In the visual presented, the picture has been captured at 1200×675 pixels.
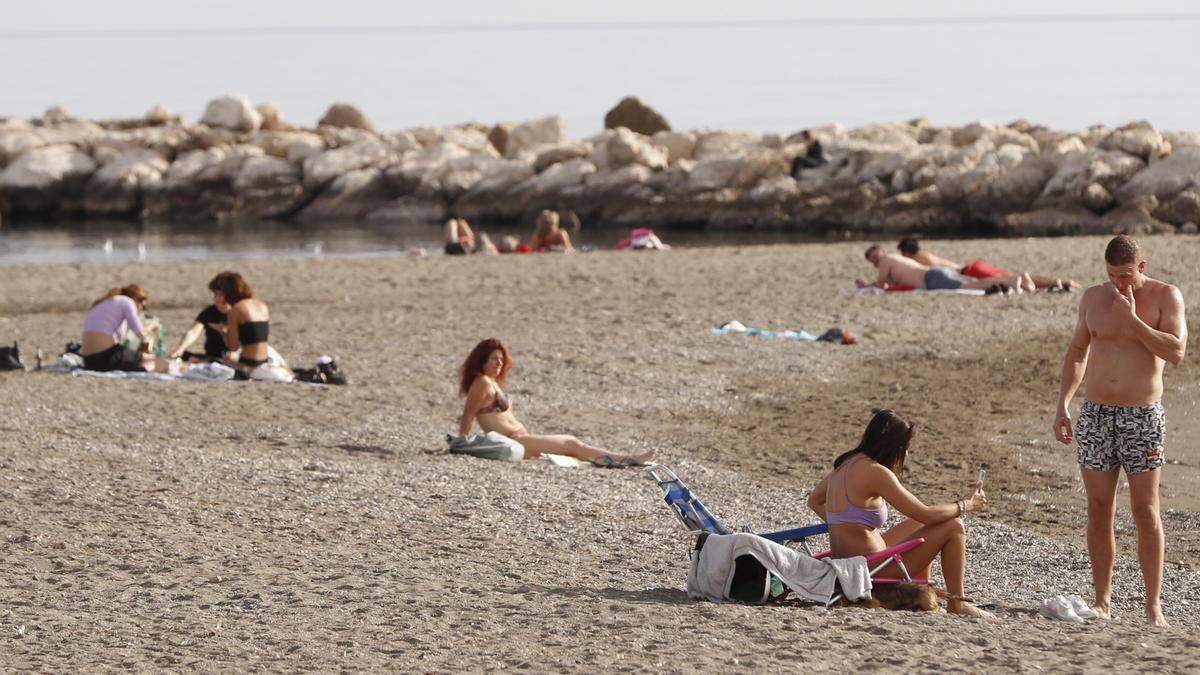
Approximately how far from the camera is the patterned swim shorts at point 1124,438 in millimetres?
7789

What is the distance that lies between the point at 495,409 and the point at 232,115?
43.7 m

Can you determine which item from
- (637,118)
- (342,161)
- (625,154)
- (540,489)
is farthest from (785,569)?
(637,118)

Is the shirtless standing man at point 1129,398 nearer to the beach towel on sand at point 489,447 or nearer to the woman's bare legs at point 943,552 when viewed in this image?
the woman's bare legs at point 943,552

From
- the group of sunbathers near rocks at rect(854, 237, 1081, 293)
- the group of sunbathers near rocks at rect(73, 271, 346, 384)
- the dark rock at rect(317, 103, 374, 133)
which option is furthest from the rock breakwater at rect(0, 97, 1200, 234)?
the group of sunbathers near rocks at rect(73, 271, 346, 384)

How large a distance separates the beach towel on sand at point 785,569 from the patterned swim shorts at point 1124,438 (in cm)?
118

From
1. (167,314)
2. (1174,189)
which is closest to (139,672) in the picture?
(167,314)

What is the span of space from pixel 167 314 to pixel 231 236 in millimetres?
19556

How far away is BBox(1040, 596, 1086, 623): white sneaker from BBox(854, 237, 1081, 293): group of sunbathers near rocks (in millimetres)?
12449

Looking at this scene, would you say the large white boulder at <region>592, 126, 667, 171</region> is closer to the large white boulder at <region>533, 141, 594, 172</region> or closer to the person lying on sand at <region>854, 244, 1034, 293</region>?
the large white boulder at <region>533, 141, 594, 172</region>

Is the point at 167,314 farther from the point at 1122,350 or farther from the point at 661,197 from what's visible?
the point at 661,197

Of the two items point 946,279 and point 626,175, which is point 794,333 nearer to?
point 946,279

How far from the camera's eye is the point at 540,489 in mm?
10938

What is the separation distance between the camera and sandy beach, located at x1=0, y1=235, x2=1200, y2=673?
7148mm

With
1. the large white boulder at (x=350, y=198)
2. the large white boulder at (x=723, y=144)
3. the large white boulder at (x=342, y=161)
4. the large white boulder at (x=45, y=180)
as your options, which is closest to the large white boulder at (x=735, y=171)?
the large white boulder at (x=723, y=144)
